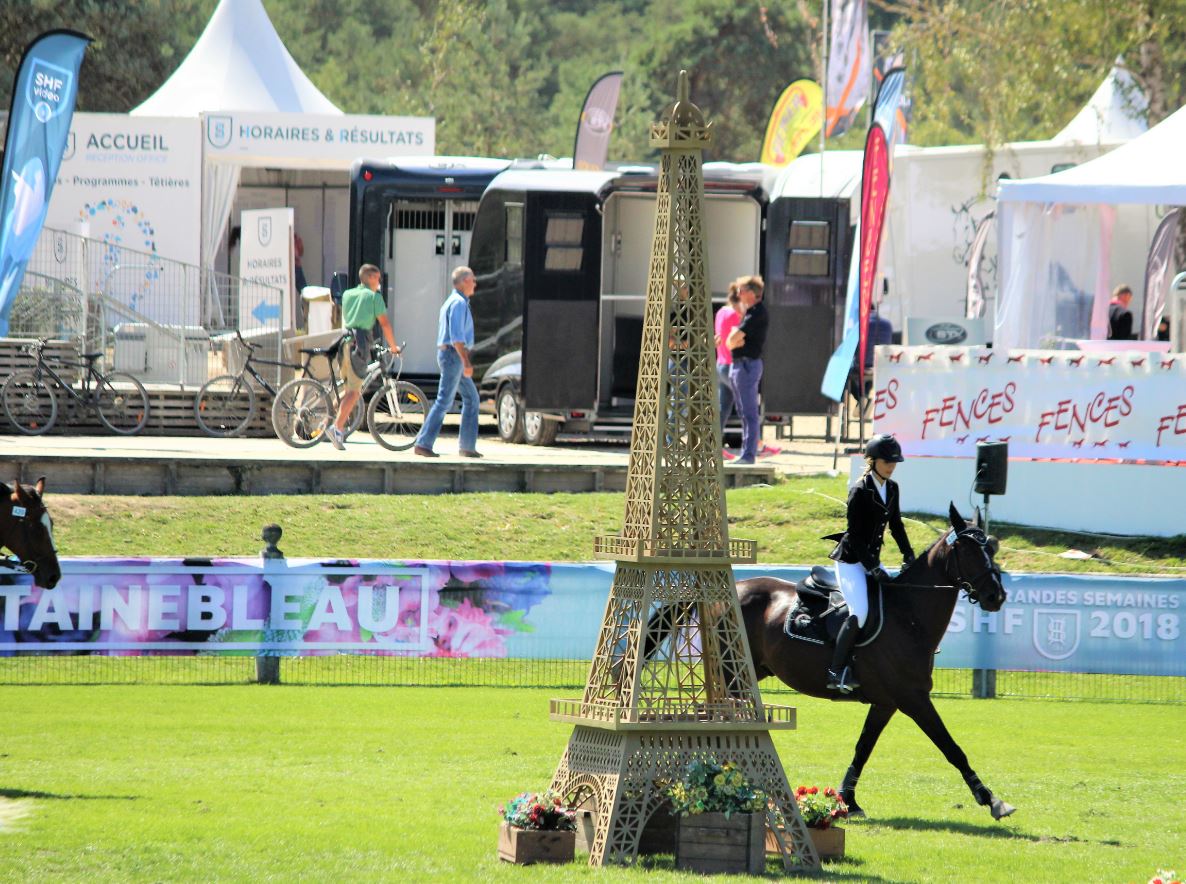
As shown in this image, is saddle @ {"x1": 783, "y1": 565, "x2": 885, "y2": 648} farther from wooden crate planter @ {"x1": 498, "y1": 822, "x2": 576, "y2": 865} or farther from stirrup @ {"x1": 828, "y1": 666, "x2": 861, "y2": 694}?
wooden crate planter @ {"x1": 498, "y1": 822, "x2": 576, "y2": 865}

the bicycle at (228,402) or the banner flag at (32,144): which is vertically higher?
the banner flag at (32,144)

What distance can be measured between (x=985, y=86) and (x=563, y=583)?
18.9 m

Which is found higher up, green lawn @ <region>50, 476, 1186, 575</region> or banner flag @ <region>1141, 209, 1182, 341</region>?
banner flag @ <region>1141, 209, 1182, 341</region>

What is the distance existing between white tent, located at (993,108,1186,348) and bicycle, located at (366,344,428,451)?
278 inches

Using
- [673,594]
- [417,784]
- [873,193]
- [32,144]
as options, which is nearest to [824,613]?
[673,594]

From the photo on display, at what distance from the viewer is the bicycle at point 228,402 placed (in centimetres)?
2295

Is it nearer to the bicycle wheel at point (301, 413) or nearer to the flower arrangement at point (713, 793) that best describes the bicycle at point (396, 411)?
the bicycle wheel at point (301, 413)

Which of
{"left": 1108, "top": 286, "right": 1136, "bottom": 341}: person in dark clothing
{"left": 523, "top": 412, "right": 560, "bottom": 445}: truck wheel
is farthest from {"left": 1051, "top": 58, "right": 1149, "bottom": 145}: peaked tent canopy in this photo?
{"left": 523, "top": 412, "right": 560, "bottom": 445}: truck wheel

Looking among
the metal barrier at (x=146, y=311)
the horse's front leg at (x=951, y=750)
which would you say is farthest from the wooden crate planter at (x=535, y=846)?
the metal barrier at (x=146, y=311)

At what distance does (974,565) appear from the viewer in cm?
1102

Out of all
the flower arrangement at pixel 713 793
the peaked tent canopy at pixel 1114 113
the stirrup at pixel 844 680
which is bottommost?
the flower arrangement at pixel 713 793

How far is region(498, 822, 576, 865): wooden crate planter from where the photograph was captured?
9.20 m

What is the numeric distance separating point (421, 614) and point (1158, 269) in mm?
15035

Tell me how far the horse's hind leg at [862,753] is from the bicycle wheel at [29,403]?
1358cm
